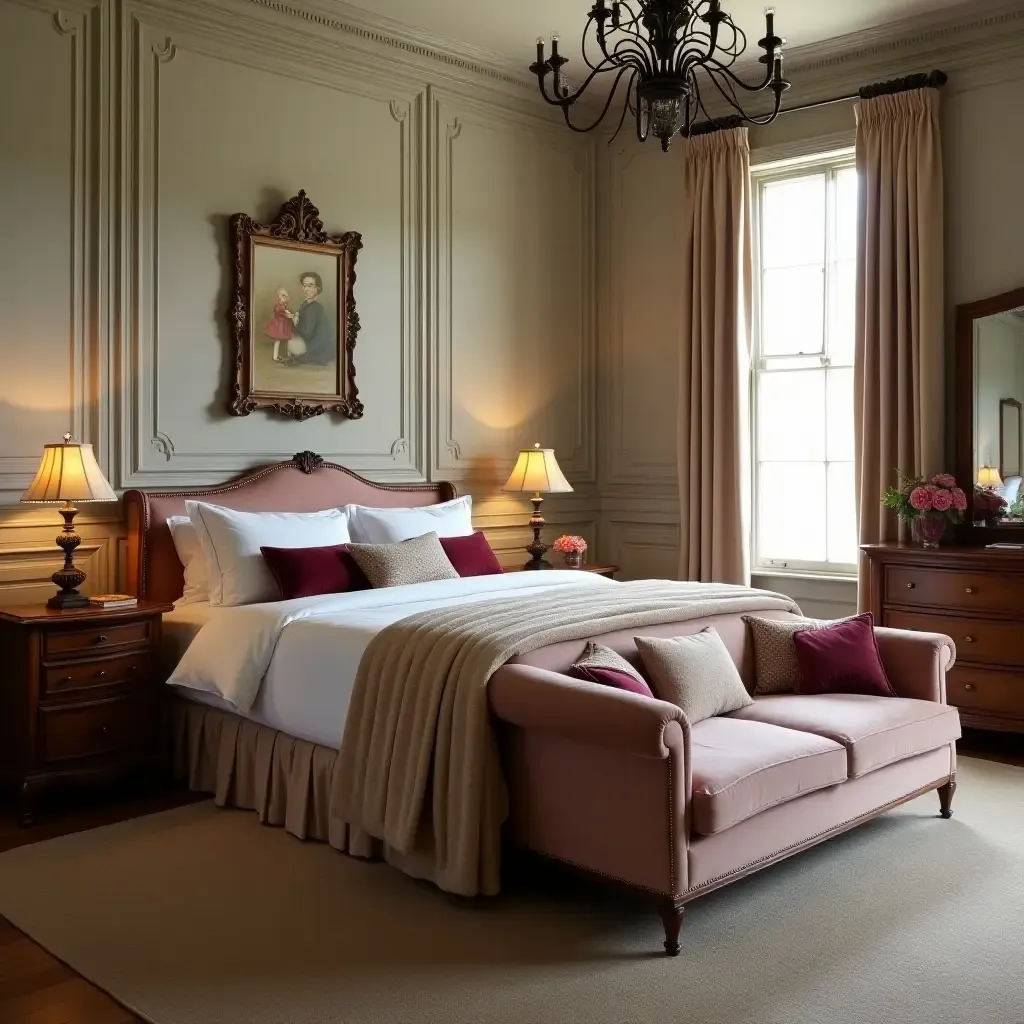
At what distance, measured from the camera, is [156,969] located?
9.45 feet

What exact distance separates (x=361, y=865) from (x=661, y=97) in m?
2.53

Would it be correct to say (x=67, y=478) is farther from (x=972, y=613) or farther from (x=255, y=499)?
(x=972, y=613)

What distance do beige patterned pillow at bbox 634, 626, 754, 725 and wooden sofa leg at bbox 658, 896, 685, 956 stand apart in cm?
68

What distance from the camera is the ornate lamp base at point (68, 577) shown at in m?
4.20

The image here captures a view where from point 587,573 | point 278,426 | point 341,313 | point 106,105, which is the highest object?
point 106,105

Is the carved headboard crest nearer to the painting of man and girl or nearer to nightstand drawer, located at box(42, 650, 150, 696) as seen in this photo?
the painting of man and girl

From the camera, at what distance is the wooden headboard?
15.3ft

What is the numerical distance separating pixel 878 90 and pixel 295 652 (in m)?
3.99

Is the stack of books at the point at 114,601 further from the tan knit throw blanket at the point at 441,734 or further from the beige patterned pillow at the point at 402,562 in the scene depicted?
the tan knit throw blanket at the point at 441,734

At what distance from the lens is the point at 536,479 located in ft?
19.6

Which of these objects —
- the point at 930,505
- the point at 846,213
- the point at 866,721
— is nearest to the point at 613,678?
the point at 866,721

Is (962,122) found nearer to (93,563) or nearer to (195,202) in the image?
(195,202)

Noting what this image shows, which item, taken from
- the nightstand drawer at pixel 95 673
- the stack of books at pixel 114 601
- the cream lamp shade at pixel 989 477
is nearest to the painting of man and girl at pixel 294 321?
the stack of books at pixel 114 601

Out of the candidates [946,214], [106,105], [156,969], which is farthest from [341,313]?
[156,969]
